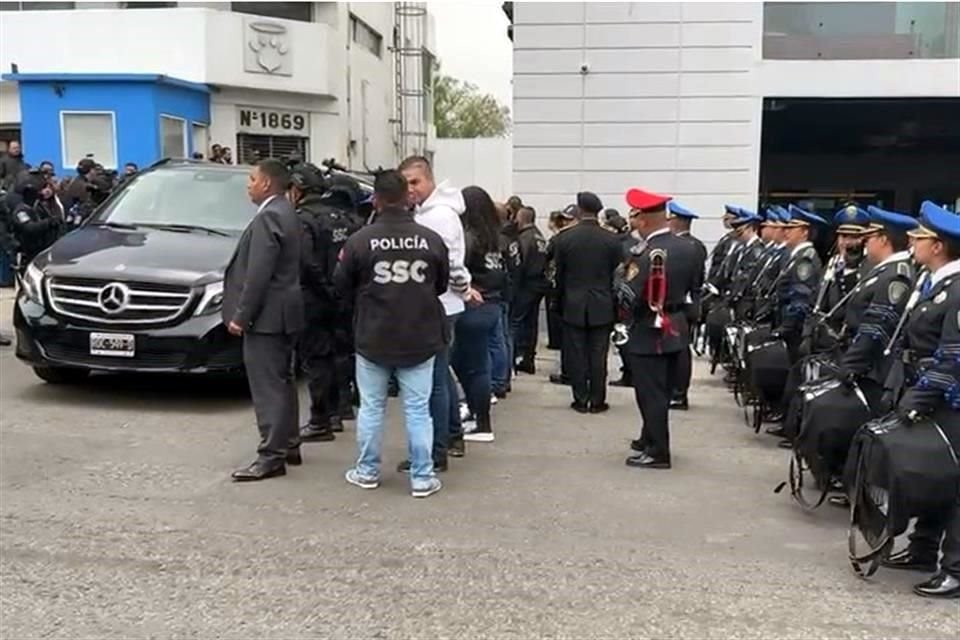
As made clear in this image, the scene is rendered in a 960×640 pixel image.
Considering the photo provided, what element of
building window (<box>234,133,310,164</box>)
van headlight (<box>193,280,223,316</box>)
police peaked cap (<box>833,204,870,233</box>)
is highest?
building window (<box>234,133,310,164</box>)

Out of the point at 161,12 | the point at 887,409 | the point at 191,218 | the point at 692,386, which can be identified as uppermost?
the point at 161,12

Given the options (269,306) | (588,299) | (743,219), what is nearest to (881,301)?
(588,299)

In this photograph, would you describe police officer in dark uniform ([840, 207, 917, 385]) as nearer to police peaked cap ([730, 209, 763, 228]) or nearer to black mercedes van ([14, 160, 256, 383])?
black mercedes van ([14, 160, 256, 383])

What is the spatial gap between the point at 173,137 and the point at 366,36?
31.7ft

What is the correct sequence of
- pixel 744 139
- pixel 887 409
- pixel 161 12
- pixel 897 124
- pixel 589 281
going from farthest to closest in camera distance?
pixel 161 12
pixel 897 124
pixel 744 139
pixel 589 281
pixel 887 409

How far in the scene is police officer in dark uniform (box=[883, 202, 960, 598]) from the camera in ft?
14.3

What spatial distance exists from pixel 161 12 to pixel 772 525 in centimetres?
2219

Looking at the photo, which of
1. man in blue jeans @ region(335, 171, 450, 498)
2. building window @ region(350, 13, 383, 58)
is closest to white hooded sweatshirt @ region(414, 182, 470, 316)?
man in blue jeans @ region(335, 171, 450, 498)

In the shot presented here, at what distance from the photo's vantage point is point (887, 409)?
5258 mm

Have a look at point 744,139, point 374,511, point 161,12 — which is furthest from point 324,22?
point 374,511

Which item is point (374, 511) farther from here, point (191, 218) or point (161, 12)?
point (161, 12)

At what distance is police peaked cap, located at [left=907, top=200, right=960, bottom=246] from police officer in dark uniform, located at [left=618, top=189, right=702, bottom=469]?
1.90 meters

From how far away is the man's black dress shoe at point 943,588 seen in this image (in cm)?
442

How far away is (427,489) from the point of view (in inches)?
227
